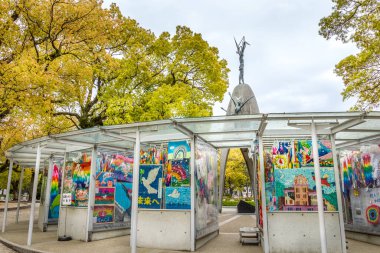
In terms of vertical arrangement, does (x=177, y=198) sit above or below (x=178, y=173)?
below

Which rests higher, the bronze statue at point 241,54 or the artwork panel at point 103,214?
the bronze statue at point 241,54

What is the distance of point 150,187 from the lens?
28.7 feet

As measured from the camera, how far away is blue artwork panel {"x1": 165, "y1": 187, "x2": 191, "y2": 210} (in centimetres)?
813

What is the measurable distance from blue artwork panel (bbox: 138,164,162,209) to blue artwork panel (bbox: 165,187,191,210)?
0.30 meters

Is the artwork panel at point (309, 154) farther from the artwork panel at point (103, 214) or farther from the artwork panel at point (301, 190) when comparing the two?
the artwork panel at point (103, 214)

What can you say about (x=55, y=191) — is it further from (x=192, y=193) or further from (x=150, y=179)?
(x=192, y=193)

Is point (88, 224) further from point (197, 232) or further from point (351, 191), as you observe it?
point (351, 191)

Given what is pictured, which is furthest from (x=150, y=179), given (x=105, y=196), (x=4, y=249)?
(x=4, y=249)

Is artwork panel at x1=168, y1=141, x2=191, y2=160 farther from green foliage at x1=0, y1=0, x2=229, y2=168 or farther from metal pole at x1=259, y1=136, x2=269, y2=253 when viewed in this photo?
green foliage at x1=0, y1=0, x2=229, y2=168

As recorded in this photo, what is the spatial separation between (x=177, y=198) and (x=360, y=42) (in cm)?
1004

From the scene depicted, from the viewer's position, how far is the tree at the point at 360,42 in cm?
1012

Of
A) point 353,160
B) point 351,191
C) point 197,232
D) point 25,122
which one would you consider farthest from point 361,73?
point 25,122

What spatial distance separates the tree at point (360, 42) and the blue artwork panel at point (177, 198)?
789 cm

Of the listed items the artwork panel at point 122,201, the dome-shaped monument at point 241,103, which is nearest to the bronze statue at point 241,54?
the dome-shaped monument at point 241,103
